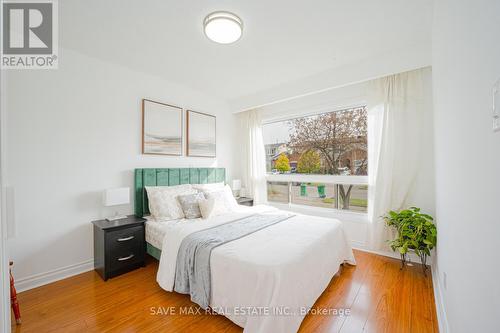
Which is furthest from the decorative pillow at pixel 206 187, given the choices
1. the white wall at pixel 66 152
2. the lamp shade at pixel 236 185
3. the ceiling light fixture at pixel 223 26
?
the ceiling light fixture at pixel 223 26

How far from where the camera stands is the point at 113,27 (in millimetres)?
2191

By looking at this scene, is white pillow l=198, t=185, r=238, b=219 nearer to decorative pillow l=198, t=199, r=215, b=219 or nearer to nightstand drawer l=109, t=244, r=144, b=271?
decorative pillow l=198, t=199, r=215, b=219

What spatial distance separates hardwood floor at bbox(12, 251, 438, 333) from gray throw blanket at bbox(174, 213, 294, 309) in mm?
191

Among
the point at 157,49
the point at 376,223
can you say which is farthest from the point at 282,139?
the point at 157,49

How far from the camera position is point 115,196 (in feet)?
8.78

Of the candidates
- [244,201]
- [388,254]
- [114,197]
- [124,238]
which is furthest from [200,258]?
[388,254]

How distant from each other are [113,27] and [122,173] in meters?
1.86

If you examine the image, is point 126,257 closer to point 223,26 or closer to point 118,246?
point 118,246

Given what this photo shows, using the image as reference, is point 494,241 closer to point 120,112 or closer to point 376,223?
point 376,223

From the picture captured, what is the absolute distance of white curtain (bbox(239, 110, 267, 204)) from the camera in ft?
14.9

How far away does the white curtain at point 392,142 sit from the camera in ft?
9.09

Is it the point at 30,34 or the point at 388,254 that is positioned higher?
the point at 30,34

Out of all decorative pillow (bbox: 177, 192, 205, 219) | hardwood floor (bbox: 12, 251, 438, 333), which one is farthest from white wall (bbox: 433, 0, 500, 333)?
decorative pillow (bbox: 177, 192, 205, 219)

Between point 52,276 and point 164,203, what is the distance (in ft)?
4.77
